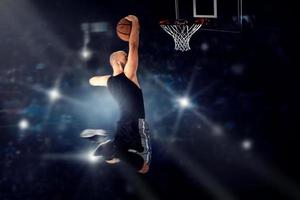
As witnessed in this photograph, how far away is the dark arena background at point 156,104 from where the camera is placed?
16.8 feet

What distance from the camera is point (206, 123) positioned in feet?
19.0

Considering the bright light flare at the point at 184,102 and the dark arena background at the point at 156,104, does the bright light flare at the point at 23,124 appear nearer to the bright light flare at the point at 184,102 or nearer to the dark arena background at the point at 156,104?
the dark arena background at the point at 156,104

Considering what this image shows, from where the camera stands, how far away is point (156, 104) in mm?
5590

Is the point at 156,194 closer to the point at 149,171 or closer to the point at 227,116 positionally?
the point at 149,171

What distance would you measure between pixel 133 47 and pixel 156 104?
137cm

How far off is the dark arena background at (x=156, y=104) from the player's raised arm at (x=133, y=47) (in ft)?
2.52

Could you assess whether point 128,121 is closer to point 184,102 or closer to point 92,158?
point 92,158

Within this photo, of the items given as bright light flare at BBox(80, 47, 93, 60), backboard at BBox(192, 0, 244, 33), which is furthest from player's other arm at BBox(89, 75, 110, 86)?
backboard at BBox(192, 0, 244, 33)

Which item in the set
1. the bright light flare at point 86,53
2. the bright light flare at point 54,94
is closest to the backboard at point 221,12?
the bright light flare at point 86,53

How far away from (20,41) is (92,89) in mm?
996

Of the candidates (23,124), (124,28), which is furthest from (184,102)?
(23,124)

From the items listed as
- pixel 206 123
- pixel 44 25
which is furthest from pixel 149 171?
pixel 44 25

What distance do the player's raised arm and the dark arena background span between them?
769 millimetres

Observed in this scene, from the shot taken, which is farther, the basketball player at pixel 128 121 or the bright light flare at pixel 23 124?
the bright light flare at pixel 23 124
